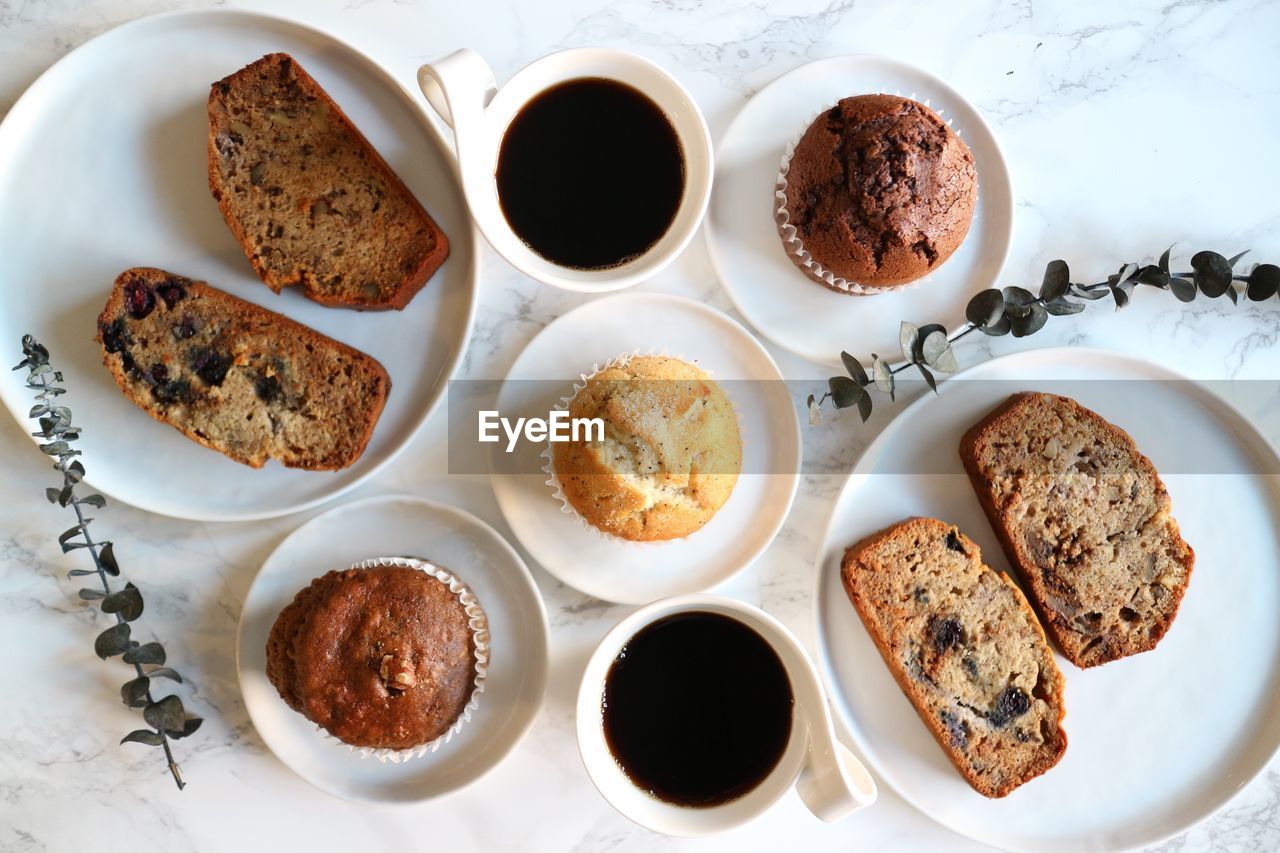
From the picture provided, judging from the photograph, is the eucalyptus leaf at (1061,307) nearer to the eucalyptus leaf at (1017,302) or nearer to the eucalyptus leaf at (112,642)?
the eucalyptus leaf at (1017,302)

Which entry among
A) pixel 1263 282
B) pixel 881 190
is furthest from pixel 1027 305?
pixel 1263 282

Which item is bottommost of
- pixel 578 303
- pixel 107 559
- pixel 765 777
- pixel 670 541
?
pixel 765 777

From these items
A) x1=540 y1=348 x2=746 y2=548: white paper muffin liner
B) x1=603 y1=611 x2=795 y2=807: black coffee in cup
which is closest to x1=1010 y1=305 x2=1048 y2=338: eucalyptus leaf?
x1=540 y1=348 x2=746 y2=548: white paper muffin liner

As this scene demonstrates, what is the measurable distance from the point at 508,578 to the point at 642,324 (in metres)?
0.63

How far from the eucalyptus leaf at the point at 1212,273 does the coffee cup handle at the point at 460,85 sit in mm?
1595

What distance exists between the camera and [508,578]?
2.01 meters

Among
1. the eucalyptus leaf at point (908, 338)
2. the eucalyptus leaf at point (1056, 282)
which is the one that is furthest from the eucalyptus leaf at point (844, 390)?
the eucalyptus leaf at point (1056, 282)

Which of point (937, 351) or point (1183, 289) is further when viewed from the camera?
point (1183, 289)

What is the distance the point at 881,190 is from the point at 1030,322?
1.59ft

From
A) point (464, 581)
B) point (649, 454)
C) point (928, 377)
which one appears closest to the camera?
point (649, 454)

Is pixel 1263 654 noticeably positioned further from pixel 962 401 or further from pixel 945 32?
pixel 945 32

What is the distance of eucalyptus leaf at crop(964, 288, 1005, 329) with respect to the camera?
6.33ft

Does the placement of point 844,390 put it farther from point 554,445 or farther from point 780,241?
point 554,445

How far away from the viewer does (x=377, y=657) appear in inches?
71.3
